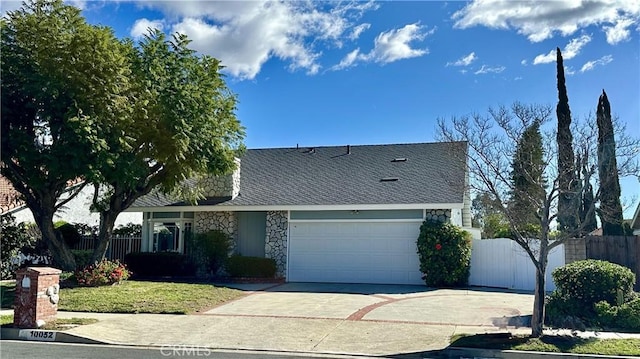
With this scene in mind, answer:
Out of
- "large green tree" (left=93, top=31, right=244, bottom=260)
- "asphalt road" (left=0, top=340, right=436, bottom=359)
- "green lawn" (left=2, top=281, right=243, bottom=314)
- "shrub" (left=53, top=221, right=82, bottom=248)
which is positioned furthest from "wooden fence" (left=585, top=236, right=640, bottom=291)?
"shrub" (left=53, top=221, right=82, bottom=248)

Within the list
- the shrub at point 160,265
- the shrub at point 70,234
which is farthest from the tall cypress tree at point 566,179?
the shrub at point 70,234

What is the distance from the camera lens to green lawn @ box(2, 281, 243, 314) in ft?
44.0

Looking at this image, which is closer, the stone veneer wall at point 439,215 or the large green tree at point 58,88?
the large green tree at point 58,88

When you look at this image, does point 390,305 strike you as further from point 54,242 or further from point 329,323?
point 54,242

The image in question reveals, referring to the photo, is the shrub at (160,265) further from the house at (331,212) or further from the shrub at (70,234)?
the shrub at (70,234)

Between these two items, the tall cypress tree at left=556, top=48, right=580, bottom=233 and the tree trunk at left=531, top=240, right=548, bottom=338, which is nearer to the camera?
the tree trunk at left=531, top=240, right=548, bottom=338

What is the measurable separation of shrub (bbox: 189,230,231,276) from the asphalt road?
35.5 ft

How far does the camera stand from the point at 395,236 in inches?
761

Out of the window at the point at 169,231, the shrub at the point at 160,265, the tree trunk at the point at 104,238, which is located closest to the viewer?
the tree trunk at the point at 104,238

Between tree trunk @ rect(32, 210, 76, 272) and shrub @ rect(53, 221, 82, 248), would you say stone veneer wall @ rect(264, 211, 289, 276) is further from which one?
shrub @ rect(53, 221, 82, 248)

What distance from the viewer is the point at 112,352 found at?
9.33m

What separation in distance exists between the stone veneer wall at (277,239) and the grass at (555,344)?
1130 centimetres

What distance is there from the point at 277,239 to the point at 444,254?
6301 millimetres

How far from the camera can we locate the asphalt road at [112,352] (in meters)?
8.95
